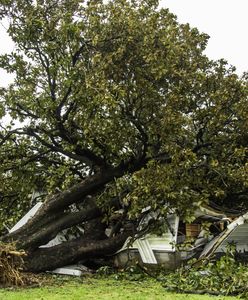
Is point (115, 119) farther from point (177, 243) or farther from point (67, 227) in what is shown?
point (177, 243)

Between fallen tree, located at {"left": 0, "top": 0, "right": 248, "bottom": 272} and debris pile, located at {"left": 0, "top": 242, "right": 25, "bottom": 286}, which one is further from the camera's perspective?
fallen tree, located at {"left": 0, "top": 0, "right": 248, "bottom": 272}

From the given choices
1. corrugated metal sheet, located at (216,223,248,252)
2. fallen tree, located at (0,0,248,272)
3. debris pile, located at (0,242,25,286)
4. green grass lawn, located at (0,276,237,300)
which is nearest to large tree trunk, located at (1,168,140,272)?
fallen tree, located at (0,0,248,272)

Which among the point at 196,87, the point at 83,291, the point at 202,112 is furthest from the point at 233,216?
the point at 83,291

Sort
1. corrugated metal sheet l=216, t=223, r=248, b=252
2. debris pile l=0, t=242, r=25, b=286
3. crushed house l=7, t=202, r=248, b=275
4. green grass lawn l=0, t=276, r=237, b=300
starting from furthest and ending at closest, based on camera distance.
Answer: corrugated metal sheet l=216, t=223, r=248, b=252, crushed house l=7, t=202, r=248, b=275, debris pile l=0, t=242, r=25, b=286, green grass lawn l=0, t=276, r=237, b=300

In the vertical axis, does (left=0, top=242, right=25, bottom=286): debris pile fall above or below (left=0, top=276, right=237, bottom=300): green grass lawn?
above

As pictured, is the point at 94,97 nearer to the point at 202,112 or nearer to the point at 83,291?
the point at 202,112

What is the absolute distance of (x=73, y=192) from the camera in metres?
13.8

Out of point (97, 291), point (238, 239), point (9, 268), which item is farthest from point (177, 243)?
point (9, 268)

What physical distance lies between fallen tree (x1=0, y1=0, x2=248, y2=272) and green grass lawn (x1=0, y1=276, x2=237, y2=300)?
7.32 feet

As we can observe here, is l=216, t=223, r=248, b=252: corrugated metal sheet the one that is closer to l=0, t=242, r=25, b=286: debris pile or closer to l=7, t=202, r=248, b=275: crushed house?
l=7, t=202, r=248, b=275: crushed house

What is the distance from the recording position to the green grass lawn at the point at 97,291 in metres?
8.54

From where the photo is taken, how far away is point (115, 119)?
1337 centimetres

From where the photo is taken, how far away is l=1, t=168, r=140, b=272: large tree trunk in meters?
12.7

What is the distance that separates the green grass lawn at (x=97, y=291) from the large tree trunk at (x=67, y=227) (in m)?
1.78
